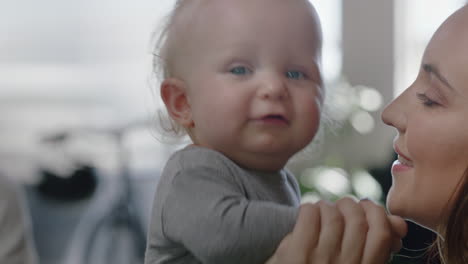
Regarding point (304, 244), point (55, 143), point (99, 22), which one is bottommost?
point (55, 143)

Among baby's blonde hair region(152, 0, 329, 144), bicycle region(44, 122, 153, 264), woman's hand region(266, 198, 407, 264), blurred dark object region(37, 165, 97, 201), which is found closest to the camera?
woman's hand region(266, 198, 407, 264)

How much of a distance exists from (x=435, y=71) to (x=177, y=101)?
349 millimetres

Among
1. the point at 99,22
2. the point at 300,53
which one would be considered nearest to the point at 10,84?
the point at 99,22

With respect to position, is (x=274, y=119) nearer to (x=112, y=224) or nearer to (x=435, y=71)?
(x=435, y=71)

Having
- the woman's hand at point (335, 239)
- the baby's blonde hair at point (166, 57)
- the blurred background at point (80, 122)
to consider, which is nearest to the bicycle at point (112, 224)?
the blurred background at point (80, 122)

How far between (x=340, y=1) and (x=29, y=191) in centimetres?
243

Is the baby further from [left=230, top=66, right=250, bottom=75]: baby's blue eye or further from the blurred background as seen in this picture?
the blurred background

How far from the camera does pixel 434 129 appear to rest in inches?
33.3

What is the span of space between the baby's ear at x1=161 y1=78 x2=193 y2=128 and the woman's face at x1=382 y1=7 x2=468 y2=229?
0.27 meters

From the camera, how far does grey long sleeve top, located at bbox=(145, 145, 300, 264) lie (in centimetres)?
80

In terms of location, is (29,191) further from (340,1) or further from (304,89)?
(304,89)

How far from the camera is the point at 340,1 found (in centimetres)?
410

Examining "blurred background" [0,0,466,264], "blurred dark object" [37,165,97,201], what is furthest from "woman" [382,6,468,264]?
"blurred dark object" [37,165,97,201]

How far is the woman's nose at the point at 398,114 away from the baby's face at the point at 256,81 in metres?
0.09
